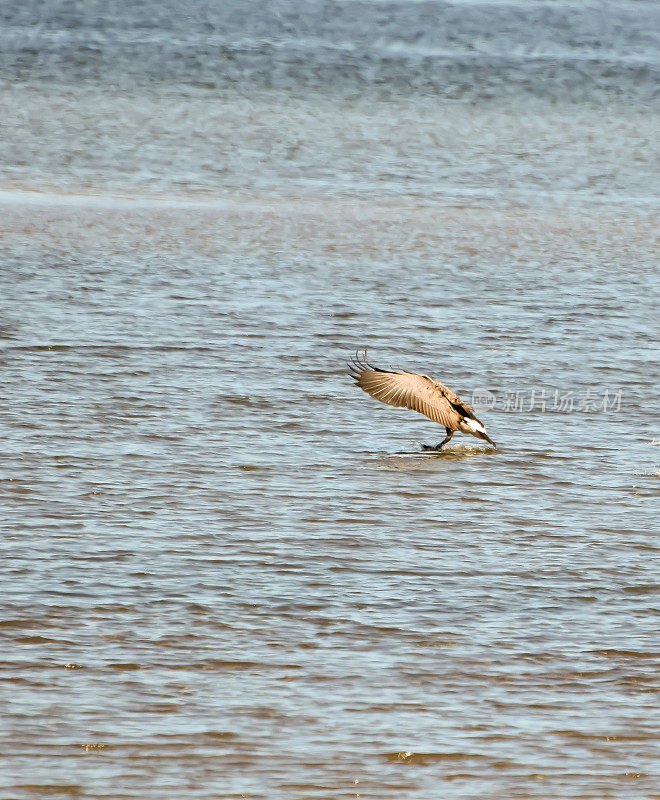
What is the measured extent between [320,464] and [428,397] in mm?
750

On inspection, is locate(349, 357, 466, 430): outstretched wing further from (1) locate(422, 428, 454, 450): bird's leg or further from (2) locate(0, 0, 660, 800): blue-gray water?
(2) locate(0, 0, 660, 800): blue-gray water

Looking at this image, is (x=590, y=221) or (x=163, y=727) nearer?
(x=163, y=727)

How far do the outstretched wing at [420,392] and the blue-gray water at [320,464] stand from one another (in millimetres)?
220

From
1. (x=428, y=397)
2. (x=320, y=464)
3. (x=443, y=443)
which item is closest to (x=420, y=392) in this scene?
(x=428, y=397)

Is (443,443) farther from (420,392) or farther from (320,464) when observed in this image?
(320,464)

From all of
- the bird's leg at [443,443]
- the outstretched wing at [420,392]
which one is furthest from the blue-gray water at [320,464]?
the outstretched wing at [420,392]

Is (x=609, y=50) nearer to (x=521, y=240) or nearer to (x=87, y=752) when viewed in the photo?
(x=521, y=240)

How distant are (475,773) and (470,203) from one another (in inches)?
442

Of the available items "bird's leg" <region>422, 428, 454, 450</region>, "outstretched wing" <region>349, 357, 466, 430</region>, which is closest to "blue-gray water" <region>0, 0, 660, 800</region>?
"bird's leg" <region>422, 428, 454, 450</region>

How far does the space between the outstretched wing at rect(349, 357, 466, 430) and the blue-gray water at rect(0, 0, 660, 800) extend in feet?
0.72

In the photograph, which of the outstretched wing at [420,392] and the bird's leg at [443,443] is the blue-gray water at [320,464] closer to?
the bird's leg at [443,443]

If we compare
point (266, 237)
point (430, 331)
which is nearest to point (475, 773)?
point (430, 331)

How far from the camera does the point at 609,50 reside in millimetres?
26250

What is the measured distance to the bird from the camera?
777 centimetres
